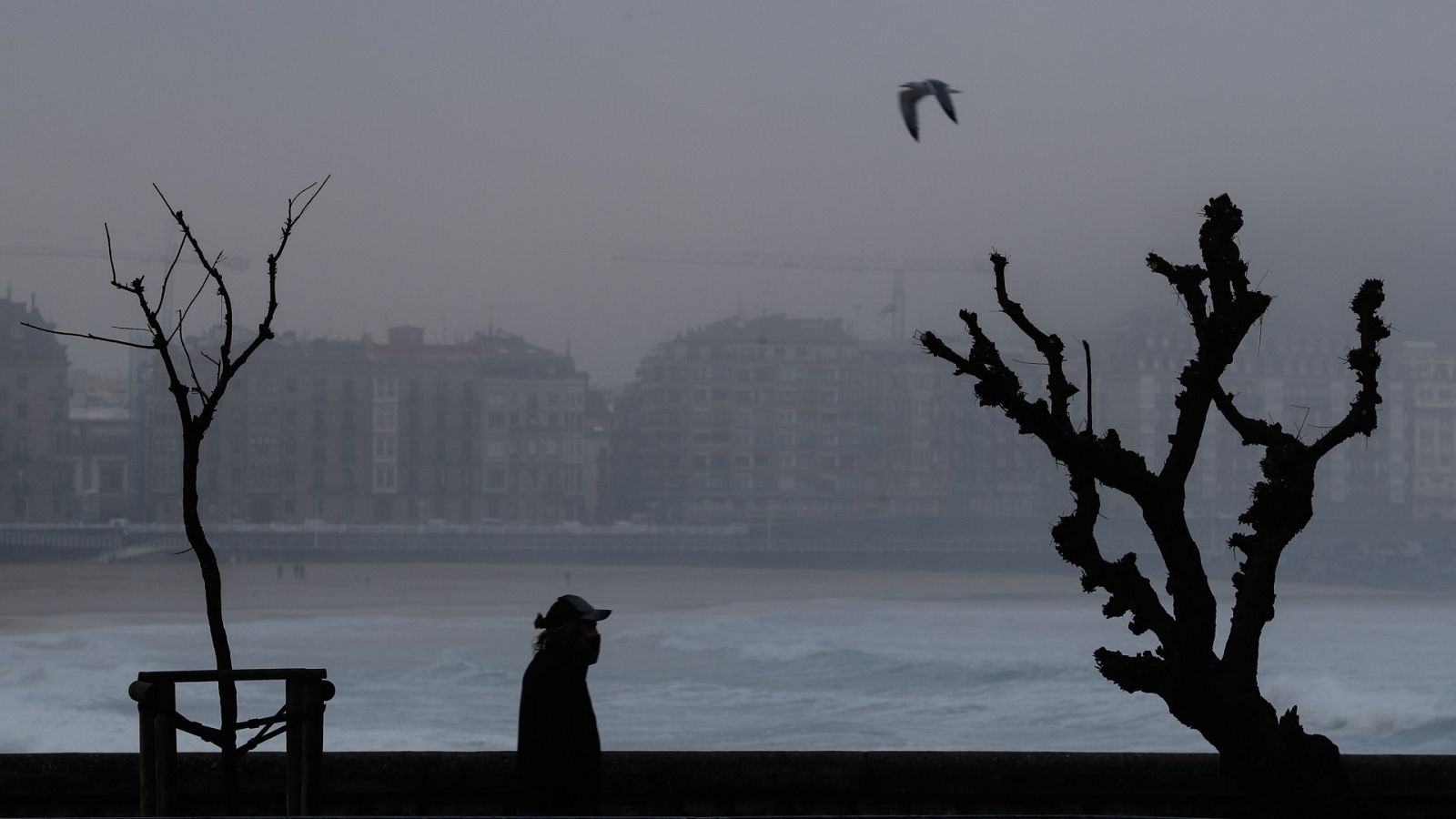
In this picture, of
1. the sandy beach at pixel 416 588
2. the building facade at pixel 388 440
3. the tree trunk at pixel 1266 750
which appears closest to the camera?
the tree trunk at pixel 1266 750

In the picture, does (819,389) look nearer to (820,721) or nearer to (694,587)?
(694,587)

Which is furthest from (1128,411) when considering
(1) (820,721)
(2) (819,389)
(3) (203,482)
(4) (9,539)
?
(1) (820,721)

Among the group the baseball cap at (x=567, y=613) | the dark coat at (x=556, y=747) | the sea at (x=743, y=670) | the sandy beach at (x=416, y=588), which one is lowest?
the sea at (x=743, y=670)

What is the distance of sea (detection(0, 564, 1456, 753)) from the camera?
41875mm

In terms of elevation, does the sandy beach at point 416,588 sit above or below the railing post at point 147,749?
below

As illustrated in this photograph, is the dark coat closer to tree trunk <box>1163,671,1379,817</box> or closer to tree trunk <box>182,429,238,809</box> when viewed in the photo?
tree trunk <box>182,429,238,809</box>

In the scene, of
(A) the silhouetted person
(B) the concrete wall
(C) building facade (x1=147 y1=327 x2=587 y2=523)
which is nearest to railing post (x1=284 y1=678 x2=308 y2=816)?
(A) the silhouetted person

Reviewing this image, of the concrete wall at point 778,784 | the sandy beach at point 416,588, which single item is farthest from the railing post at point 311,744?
the sandy beach at point 416,588

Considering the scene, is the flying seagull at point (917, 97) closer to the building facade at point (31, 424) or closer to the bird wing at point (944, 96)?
the bird wing at point (944, 96)

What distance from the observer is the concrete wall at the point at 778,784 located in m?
5.37

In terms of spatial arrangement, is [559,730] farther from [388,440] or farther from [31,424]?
[388,440]

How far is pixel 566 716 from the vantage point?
411cm

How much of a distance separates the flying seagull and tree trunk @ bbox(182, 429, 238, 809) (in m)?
3.02

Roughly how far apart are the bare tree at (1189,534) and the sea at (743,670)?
39.6 feet
